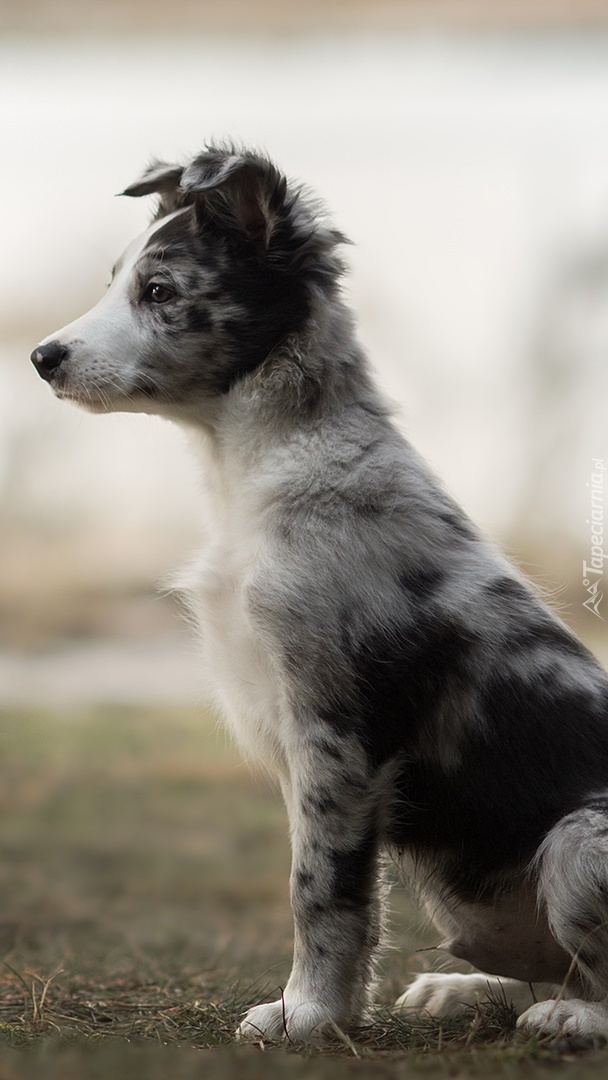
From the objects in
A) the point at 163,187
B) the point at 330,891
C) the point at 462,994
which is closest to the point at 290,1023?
the point at 330,891

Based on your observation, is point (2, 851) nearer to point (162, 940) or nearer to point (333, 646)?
point (162, 940)

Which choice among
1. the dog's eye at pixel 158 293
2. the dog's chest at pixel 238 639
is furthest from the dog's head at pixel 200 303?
the dog's chest at pixel 238 639

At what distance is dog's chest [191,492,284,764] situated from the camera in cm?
342

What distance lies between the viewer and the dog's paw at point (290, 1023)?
3.10 meters

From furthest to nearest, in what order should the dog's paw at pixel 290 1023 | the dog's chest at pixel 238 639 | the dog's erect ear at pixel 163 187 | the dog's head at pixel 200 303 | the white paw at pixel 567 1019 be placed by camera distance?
1. the dog's erect ear at pixel 163 187
2. the dog's head at pixel 200 303
3. the dog's chest at pixel 238 639
4. the dog's paw at pixel 290 1023
5. the white paw at pixel 567 1019

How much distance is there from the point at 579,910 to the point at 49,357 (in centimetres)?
216

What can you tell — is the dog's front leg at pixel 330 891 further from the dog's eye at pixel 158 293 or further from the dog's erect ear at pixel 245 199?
the dog's erect ear at pixel 245 199

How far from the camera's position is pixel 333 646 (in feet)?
10.6

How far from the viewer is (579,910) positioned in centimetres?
304

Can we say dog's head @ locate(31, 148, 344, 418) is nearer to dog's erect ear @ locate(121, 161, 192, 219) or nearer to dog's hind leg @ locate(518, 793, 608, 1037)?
dog's erect ear @ locate(121, 161, 192, 219)

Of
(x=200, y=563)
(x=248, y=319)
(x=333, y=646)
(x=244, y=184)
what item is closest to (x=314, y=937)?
(x=333, y=646)

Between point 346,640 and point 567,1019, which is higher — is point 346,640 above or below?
above

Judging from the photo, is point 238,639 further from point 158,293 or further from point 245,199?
point 245,199

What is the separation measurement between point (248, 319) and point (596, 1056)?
2.19 m
